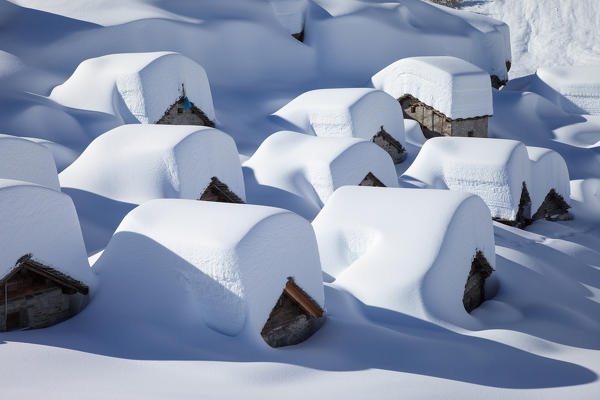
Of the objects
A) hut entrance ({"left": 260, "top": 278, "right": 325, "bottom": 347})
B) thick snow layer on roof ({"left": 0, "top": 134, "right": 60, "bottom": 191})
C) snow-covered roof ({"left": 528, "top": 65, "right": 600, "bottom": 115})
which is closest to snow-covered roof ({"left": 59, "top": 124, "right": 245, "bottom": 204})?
thick snow layer on roof ({"left": 0, "top": 134, "right": 60, "bottom": 191})

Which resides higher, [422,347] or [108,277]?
[108,277]

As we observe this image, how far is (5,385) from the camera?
5.21 meters

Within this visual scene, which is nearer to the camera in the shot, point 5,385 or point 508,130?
point 5,385

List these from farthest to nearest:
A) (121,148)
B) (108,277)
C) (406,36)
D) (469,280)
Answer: (406,36), (121,148), (469,280), (108,277)

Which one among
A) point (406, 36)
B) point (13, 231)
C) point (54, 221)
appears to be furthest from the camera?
point (406, 36)

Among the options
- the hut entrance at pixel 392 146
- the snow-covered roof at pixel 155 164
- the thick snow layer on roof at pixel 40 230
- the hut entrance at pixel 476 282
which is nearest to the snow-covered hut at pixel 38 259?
the thick snow layer on roof at pixel 40 230

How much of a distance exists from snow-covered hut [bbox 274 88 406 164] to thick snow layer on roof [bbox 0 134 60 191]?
773 cm

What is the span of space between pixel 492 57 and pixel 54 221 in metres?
23.4

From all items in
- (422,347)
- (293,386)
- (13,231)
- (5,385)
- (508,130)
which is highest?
(13,231)

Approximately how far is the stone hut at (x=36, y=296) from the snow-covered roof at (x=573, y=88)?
849 inches

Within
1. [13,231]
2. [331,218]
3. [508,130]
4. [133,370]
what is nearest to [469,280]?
[331,218]

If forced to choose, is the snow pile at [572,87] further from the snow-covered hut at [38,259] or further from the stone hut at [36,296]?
the stone hut at [36,296]

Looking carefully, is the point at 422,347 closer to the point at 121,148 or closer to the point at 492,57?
the point at 121,148

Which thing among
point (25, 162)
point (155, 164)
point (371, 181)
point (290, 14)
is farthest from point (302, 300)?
point (290, 14)
